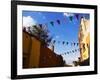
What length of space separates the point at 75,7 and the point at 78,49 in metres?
0.42

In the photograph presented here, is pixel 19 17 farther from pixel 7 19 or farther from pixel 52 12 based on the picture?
pixel 52 12

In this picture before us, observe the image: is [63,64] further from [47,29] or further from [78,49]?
[47,29]

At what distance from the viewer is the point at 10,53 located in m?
2.00

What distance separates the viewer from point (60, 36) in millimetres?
2164

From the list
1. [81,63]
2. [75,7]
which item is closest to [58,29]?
[75,7]

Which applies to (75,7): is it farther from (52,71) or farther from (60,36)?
(52,71)

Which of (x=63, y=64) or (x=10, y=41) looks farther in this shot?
(x=63, y=64)

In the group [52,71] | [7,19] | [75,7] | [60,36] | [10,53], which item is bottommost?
[52,71]

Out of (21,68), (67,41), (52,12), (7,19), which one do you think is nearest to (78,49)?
(67,41)

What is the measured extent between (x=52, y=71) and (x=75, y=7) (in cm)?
68

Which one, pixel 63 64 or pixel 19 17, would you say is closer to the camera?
pixel 19 17

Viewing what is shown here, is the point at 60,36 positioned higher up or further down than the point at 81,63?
higher up

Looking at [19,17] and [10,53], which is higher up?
[19,17]

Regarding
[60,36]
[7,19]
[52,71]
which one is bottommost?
[52,71]
